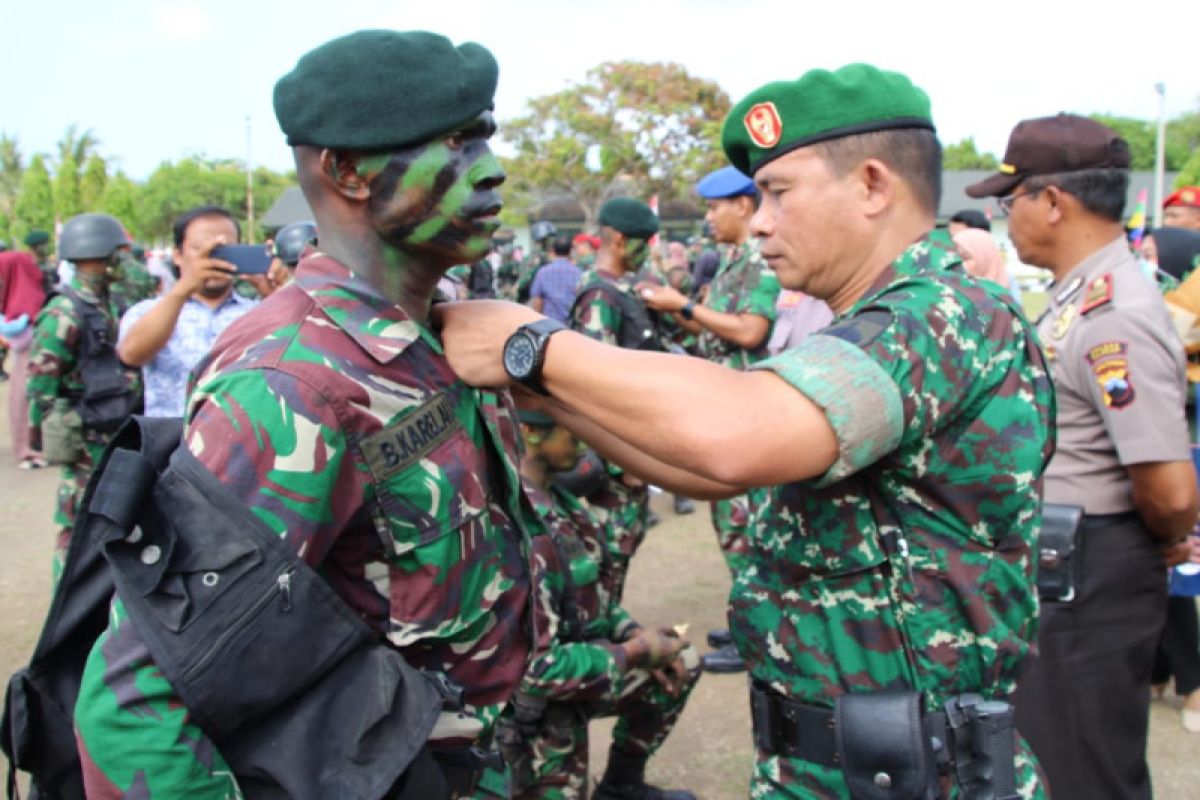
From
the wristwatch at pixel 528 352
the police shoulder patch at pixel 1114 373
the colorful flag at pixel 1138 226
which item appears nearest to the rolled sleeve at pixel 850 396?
the wristwatch at pixel 528 352

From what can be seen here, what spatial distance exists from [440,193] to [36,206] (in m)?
36.6

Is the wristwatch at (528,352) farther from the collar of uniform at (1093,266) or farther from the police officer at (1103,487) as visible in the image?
the collar of uniform at (1093,266)

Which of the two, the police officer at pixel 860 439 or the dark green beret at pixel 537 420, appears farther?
the dark green beret at pixel 537 420

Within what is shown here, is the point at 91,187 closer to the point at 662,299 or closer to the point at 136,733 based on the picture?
the point at 662,299

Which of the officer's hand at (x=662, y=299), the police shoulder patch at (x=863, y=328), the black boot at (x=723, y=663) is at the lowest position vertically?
the black boot at (x=723, y=663)

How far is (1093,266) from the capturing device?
10.0 feet

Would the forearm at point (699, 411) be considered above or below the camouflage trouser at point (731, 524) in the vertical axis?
above

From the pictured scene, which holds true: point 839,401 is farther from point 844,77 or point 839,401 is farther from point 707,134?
point 707,134

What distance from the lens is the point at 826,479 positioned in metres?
1.59

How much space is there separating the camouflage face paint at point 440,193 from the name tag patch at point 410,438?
0.86 feet

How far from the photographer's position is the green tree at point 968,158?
2674 inches

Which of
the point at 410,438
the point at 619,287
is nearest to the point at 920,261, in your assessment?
the point at 410,438

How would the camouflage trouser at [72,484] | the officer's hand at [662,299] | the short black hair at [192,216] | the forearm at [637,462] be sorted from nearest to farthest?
the forearm at [637,462]
the short black hair at [192,216]
the camouflage trouser at [72,484]
the officer's hand at [662,299]

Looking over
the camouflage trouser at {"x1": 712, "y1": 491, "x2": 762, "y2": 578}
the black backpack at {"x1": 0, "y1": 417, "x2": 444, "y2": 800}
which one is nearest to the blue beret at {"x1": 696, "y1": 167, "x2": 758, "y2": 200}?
the camouflage trouser at {"x1": 712, "y1": 491, "x2": 762, "y2": 578}
